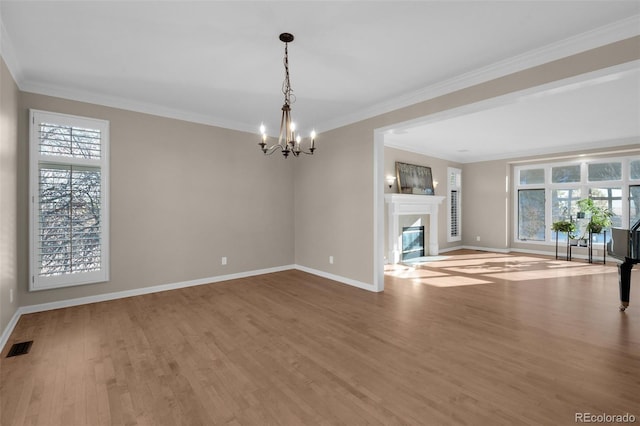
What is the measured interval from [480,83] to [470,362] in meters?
3.02

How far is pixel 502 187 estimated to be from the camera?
8797 mm

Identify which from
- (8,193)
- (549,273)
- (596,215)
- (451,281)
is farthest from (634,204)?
(8,193)

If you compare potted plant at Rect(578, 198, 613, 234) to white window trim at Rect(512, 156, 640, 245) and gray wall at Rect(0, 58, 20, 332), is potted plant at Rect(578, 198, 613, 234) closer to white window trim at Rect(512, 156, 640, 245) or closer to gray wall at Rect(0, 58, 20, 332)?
white window trim at Rect(512, 156, 640, 245)

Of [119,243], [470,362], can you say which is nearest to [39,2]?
[119,243]

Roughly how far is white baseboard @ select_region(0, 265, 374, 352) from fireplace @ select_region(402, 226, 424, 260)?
9.26 ft

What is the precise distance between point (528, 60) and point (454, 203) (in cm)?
679

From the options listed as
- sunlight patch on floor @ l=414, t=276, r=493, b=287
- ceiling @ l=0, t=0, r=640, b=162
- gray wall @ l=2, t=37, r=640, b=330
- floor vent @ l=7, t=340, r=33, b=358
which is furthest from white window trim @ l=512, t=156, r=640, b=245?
floor vent @ l=7, t=340, r=33, b=358

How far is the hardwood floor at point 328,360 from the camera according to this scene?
76.0 inches

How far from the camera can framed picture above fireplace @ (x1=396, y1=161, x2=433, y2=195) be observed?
24.2 feet

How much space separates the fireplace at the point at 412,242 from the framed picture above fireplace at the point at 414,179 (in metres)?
0.99

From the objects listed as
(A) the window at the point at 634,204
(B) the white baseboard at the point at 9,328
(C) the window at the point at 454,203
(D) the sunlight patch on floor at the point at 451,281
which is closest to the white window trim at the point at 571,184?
(A) the window at the point at 634,204

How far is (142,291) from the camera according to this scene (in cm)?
450

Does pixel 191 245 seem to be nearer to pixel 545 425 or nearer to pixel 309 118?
pixel 309 118

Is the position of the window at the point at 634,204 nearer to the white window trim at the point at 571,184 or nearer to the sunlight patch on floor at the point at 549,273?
the white window trim at the point at 571,184
